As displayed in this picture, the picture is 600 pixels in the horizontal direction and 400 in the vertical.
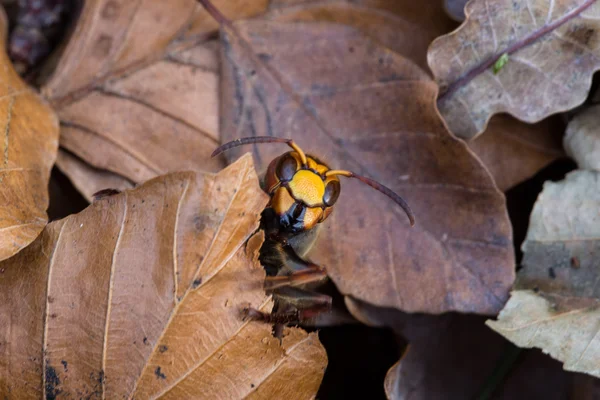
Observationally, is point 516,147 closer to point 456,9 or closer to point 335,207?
point 456,9

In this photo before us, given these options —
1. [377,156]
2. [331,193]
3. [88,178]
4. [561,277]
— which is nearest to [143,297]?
[331,193]

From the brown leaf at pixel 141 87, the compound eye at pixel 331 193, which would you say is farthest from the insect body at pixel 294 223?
the brown leaf at pixel 141 87

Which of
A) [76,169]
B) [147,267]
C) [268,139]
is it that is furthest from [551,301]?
[76,169]

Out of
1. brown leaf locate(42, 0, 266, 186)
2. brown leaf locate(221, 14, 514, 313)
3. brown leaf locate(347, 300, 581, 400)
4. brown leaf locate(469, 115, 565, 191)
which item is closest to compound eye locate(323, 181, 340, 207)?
brown leaf locate(221, 14, 514, 313)

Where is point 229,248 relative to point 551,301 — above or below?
above

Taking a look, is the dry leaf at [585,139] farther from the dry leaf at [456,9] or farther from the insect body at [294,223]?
the insect body at [294,223]

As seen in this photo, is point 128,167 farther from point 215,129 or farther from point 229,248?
point 229,248
